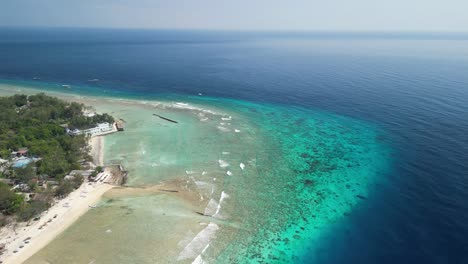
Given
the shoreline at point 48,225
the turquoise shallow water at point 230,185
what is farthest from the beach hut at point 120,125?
the shoreline at point 48,225

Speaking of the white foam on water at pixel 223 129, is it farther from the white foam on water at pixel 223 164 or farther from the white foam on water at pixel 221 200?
the white foam on water at pixel 221 200

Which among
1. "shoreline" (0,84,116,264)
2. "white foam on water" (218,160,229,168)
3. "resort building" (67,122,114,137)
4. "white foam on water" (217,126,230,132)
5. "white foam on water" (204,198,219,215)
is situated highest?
"white foam on water" (217,126,230,132)

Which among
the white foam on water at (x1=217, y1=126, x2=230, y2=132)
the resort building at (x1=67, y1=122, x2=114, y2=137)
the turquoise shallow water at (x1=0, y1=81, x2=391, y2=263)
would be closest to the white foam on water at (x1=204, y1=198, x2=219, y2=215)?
the turquoise shallow water at (x1=0, y1=81, x2=391, y2=263)

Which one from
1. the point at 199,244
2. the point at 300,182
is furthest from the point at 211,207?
the point at 300,182

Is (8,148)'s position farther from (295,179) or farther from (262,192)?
(295,179)

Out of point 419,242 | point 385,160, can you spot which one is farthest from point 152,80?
point 419,242

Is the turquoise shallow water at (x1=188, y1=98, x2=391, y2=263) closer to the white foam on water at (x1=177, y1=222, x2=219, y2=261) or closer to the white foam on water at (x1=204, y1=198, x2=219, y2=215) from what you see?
the white foam on water at (x1=177, y1=222, x2=219, y2=261)
